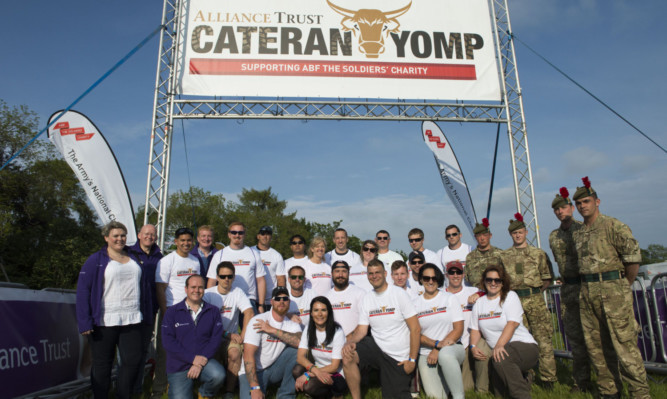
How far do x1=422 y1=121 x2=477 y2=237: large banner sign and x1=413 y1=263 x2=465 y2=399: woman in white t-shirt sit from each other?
5.15 m

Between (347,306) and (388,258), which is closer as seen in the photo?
(347,306)

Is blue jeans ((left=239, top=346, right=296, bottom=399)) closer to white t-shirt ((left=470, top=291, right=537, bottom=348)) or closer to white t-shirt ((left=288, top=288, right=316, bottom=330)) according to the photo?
white t-shirt ((left=288, top=288, right=316, bottom=330))

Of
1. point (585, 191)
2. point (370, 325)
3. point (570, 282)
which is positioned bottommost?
point (370, 325)

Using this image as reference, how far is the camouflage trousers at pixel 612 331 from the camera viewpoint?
381cm

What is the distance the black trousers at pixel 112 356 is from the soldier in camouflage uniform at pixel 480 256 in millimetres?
3915

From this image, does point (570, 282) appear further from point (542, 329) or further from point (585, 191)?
point (585, 191)

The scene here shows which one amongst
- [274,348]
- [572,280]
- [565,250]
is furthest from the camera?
[565,250]

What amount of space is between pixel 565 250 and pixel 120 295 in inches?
184

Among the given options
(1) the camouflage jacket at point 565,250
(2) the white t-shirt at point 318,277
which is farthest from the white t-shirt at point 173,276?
(1) the camouflage jacket at point 565,250

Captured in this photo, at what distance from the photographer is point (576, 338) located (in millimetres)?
4617

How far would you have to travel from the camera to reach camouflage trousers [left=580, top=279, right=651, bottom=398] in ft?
12.5

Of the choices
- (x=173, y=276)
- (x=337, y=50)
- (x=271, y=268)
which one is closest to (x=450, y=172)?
(x=337, y=50)

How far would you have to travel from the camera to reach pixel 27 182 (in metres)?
27.5

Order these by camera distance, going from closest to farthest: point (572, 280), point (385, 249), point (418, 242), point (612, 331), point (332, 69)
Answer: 1. point (612, 331)
2. point (572, 280)
3. point (418, 242)
4. point (385, 249)
5. point (332, 69)
